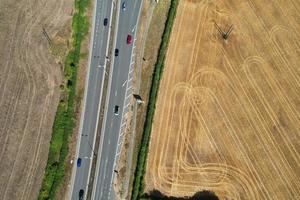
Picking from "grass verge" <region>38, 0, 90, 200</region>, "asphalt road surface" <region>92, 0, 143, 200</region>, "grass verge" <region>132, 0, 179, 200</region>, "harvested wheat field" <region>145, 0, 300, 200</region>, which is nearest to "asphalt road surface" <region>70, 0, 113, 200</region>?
"asphalt road surface" <region>92, 0, 143, 200</region>

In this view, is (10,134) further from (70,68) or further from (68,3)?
(68,3)

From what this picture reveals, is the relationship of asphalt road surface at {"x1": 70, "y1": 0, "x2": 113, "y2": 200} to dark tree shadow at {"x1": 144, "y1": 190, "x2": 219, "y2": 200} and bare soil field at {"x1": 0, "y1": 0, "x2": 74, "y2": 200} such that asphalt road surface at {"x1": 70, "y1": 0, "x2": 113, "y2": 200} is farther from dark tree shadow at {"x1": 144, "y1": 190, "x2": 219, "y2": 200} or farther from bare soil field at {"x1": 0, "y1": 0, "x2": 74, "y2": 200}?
dark tree shadow at {"x1": 144, "y1": 190, "x2": 219, "y2": 200}

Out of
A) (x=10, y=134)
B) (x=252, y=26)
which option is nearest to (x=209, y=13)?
(x=252, y=26)

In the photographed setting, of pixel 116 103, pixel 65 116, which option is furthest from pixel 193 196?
pixel 65 116

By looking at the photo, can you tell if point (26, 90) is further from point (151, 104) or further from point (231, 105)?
point (231, 105)

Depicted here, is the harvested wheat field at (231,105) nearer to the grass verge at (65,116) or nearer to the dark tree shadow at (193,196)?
the dark tree shadow at (193,196)

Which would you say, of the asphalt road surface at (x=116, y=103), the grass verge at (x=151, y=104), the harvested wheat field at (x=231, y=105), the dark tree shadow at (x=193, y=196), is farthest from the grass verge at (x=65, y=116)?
the dark tree shadow at (x=193, y=196)
